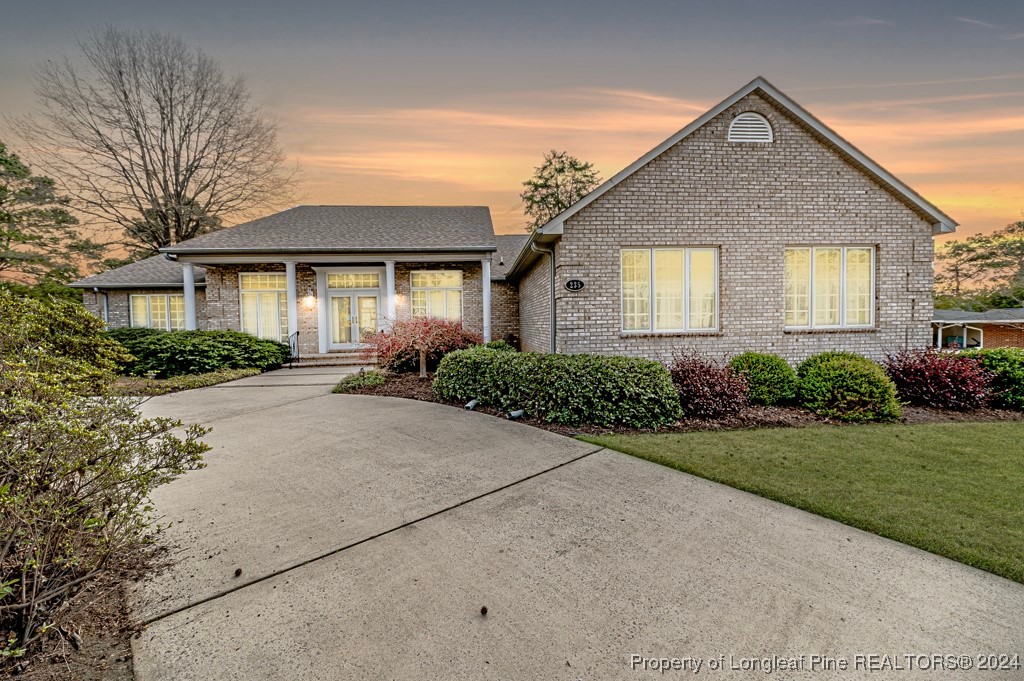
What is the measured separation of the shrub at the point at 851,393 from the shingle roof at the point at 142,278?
19.3 metres

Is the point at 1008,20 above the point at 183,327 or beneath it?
above

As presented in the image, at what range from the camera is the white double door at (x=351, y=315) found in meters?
15.4

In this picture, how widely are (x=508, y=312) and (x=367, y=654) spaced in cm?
1481

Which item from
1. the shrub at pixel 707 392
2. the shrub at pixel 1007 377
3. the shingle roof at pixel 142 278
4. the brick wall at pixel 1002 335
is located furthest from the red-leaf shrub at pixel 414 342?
the brick wall at pixel 1002 335

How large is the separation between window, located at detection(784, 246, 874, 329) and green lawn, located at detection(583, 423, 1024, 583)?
3.06 m

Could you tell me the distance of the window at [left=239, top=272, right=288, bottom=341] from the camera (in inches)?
600

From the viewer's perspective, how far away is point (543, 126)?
12.3m

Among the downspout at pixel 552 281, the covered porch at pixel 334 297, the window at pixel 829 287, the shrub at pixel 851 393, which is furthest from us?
the covered porch at pixel 334 297

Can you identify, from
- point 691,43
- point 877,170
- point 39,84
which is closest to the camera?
point 877,170

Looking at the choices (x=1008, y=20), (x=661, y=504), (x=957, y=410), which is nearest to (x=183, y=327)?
(x=661, y=504)

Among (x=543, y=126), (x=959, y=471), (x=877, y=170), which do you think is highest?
(x=543, y=126)

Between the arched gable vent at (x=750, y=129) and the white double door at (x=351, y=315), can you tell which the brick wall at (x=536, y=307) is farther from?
the white double door at (x=351, y=315)

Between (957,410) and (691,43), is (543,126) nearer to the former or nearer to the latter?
(691,43)

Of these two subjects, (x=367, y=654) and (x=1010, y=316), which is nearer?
(x=367, y=654)
